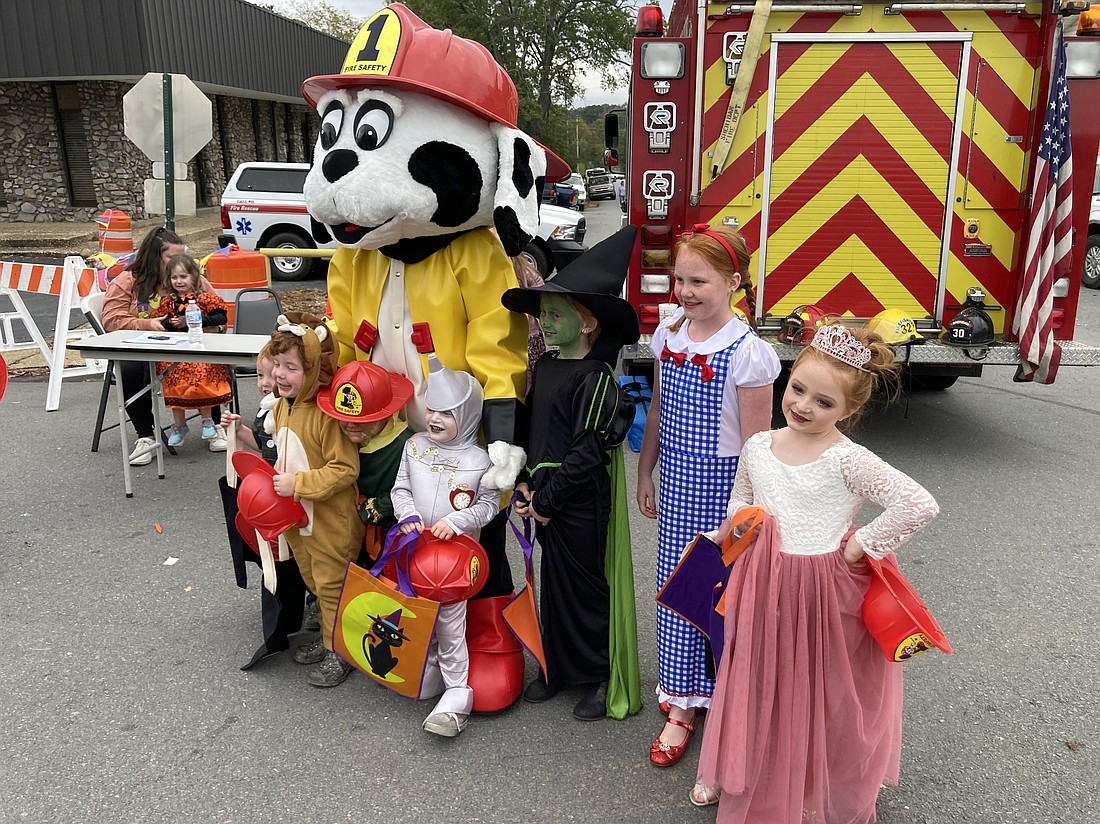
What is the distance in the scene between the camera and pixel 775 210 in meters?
5.34

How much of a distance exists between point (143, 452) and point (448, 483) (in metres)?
3.48

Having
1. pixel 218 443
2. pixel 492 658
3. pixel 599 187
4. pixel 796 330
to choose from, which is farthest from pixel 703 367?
pixel 599 187

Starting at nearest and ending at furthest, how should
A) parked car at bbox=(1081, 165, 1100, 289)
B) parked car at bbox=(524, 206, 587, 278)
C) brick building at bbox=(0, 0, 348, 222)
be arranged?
1. parked car at bbox=(524, 206, 587, 278)
2. parked car at bbox=(1081, 165, 1100, 289)
3. brick building at bbox=(0, 0, 348, 222)

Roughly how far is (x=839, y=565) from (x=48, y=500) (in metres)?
4.57

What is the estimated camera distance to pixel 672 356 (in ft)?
8.68

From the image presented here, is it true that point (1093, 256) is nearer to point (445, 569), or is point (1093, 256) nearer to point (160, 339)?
point (160, 339)

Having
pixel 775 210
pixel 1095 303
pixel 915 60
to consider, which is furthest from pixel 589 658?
pixel 1095 303

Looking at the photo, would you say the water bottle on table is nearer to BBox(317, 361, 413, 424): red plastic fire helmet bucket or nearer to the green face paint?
BBox(317, 361, 413, 424): red plastic fire helmet bucket

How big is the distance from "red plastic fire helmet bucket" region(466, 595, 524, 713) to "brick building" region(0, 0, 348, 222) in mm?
16125

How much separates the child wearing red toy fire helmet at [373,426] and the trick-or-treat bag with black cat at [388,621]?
0.20 meters

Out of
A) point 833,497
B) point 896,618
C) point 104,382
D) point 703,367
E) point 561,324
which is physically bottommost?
point 104,382

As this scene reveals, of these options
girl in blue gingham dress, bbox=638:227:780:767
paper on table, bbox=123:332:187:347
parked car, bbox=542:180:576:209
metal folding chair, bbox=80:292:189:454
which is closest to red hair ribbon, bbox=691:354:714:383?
girl in blue gingham dress, bbox=638:227:780:767

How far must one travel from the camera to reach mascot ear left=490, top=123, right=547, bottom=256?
284cm

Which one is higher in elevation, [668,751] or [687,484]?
[687,484]
